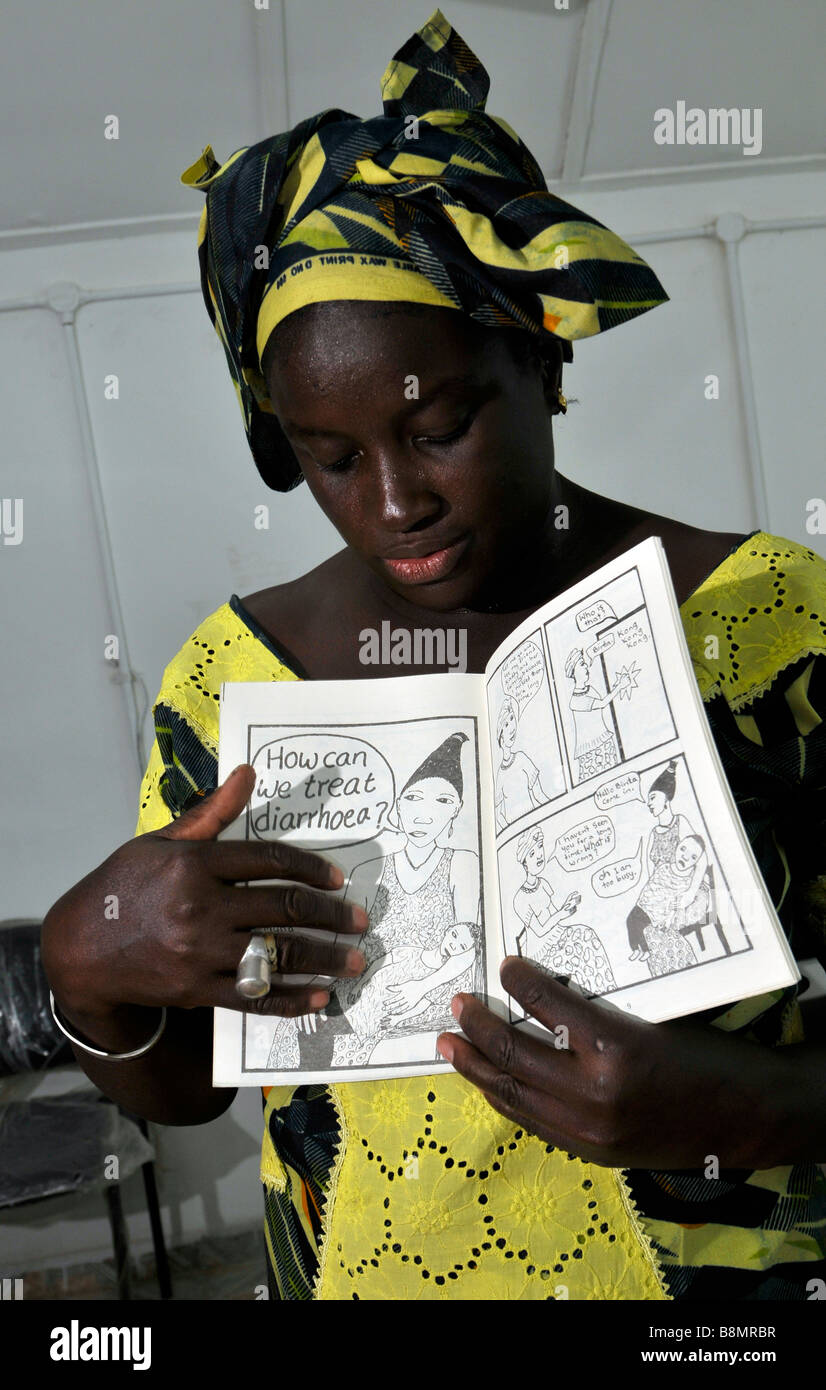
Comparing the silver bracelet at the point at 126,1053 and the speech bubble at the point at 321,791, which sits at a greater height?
the speech bubble at the point at 321,791

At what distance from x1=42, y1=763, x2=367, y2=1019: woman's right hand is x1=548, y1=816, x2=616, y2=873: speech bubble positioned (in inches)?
5.4

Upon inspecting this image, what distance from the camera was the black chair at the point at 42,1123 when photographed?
6.75 ft

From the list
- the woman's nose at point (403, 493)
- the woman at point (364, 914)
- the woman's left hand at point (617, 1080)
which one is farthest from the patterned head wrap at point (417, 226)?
the woman's left hand at point (617, 1080)

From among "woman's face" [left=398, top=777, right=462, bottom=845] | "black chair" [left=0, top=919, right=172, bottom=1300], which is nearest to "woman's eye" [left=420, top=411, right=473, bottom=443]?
"woman's face" [left=398, top=777, right=462, bottom=845]

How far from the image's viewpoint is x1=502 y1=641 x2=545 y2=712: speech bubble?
0.66 metres

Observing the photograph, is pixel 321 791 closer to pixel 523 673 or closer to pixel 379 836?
pixel 379 836

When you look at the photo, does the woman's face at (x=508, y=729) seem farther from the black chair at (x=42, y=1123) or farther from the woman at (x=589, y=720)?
the black chair at (x=42, y=1123)

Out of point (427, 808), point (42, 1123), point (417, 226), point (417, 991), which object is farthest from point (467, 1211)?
point (42, 1123)

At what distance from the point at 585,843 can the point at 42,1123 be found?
77.3 inches

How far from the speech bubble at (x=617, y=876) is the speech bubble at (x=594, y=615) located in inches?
5.4

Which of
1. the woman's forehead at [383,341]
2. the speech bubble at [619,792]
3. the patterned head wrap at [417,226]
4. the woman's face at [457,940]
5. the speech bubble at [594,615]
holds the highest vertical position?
the patterned head wrap at [417,226]

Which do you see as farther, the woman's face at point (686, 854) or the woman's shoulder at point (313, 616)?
the woman's shoulder at point (313, 616)

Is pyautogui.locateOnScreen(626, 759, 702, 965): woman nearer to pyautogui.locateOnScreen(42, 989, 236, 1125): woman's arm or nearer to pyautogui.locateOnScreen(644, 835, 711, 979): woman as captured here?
pyautogui.locateOnScreen(644, 835, 711, 979): woman

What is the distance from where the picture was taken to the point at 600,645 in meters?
0.63
